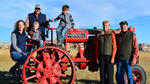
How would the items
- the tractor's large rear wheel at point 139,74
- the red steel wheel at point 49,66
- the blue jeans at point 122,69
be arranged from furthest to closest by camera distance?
the tractor's large rear wheel at point 139,74, the red steel wheel at point 49,66, the blue jeans at point 122,69

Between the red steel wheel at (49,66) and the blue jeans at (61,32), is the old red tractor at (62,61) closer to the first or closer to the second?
the red steel wheel at (49,66)

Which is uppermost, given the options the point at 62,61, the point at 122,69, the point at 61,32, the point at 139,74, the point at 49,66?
the point at 61,32

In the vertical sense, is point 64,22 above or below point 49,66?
above

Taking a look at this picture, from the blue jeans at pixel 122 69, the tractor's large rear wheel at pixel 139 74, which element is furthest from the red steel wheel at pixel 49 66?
the tractor's large rear wheel at pixel 139 74

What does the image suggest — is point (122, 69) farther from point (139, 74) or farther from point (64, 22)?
point (64, 22)

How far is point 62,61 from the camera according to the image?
4273 mm

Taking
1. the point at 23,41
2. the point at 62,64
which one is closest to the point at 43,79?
the point at 62,64

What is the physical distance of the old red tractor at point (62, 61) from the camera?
4.04 meters

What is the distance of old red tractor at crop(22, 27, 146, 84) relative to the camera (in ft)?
13.2

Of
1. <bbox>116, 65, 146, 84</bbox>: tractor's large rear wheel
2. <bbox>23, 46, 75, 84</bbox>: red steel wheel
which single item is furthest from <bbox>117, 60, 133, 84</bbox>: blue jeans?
<bbox>23, 46, 75, 84</bbox>: red steel wheel

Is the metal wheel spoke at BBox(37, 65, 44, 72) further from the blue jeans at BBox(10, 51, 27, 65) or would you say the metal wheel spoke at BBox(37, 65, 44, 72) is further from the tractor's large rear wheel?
the tractor's large rear wheel

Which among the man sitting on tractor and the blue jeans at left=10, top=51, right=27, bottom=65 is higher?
the man sitting on tractor

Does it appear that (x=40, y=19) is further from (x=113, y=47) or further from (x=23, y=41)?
(x=113, y=47)

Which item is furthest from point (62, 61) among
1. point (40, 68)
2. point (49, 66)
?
point (40, 68)
